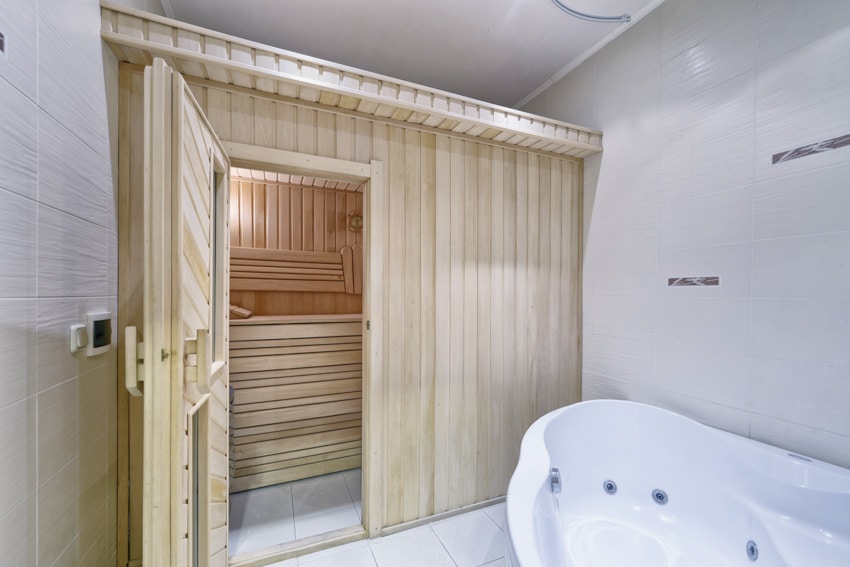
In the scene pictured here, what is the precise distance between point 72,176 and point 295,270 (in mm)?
2202

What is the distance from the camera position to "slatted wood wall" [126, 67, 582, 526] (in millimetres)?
1845

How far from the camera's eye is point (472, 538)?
6.04ft

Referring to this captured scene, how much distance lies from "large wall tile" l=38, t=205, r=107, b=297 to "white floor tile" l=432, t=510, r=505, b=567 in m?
1.96

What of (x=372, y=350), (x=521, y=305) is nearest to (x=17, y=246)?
(x=372, y=350)

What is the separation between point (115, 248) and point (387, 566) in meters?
1.87

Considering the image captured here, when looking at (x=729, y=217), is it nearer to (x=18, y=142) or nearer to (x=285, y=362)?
(x=18, y=142)

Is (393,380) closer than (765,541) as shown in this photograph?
No

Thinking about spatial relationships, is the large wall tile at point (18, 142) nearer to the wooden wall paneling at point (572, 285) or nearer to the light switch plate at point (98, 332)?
the light switch plate at point (98, 332)

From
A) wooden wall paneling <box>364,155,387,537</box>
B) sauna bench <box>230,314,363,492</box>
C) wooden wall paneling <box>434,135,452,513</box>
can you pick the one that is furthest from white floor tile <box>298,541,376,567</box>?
sauna bench <box>230,314,363,492</box>

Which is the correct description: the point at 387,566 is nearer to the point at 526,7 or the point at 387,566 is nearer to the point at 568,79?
the point at 526,7

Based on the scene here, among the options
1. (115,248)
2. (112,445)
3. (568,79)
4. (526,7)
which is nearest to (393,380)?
(112,445)

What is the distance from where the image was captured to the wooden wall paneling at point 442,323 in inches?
78.8

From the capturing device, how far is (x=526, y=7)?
177 centimetres

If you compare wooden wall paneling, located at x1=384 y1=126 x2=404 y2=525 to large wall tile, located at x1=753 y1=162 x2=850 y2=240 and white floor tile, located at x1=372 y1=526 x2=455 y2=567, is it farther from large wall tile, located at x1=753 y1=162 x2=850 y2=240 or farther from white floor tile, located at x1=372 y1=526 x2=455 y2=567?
large wall tile, located at x1=753 y1=162 x2=850 y2=240
